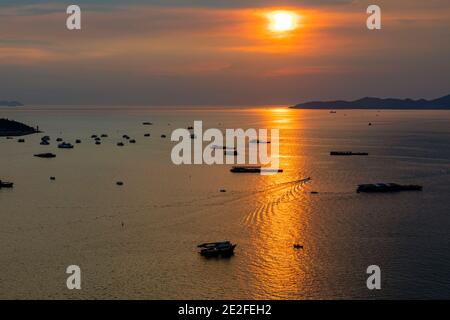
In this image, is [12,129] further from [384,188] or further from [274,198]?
[384,188]

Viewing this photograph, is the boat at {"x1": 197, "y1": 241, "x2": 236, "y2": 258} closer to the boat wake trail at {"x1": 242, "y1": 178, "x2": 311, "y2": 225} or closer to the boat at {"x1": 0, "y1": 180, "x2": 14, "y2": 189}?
the boat wake trail at {"x1": 242, "y1": 178, "x2": 311, "y2": 225}

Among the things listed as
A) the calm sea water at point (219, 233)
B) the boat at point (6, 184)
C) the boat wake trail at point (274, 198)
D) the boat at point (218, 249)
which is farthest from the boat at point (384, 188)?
the boat at point (6, 184)

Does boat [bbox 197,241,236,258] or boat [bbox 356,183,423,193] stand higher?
boat [bbox 356,183,423,193]

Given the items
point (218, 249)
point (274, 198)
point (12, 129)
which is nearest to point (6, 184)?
point (274, 198)

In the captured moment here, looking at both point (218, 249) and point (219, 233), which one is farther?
point (219, 233)

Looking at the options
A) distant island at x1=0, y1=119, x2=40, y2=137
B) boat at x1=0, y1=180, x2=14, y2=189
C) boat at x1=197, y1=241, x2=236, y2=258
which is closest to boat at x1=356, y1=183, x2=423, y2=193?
boat at x1=197, y1=241, x2=236, y2=258

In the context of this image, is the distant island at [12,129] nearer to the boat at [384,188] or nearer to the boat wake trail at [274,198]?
the boat wake trail at [274,198]

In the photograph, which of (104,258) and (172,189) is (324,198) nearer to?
(172,189)

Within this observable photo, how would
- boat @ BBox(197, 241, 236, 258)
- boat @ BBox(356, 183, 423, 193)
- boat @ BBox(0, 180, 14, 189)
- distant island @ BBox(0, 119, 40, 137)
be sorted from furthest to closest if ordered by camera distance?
distant island @ BBox(0, 119, 40, 137) < boat @ BBox(0, 180, 14, 189) < boat @ BBox(356, 183, 423, 193) < boat @ BBox(197, 241, 236, 258)
